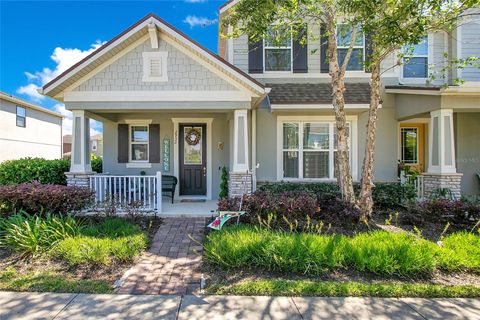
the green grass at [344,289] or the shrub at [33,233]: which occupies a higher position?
the shrub at [33,233]

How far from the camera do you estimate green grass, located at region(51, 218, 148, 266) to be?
4738 mm

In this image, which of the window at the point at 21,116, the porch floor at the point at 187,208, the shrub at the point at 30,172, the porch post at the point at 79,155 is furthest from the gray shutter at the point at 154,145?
the window at the point at 21,116

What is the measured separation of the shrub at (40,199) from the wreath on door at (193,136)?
436 cm

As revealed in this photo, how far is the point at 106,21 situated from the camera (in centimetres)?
1255

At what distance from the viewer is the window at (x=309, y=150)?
9625 mm

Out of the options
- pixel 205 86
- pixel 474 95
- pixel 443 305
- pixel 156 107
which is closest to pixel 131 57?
pixel 156 107

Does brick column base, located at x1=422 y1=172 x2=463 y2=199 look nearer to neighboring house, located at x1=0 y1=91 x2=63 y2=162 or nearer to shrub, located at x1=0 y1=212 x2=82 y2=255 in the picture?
shrub, located at x1=0 y1=212 x2=82 y2=255

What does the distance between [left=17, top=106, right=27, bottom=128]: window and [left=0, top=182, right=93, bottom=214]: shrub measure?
1511 centimetres

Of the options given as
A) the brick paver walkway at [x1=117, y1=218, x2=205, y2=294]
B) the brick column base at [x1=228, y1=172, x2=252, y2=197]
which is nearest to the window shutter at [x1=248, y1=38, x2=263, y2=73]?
the brick column base at [x1=228, y1=172, x2=252, y2=197]

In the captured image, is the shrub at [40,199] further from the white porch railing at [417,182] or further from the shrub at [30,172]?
the white porch railing at [417,182]

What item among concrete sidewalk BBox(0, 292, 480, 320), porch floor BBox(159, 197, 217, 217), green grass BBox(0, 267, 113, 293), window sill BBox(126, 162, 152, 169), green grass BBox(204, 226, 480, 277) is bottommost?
concrete sidewalk BBox(0, 292, 480, 320)

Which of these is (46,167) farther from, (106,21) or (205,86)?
(106,21)

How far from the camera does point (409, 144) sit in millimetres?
11219

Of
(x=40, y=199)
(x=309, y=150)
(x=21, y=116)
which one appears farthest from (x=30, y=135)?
(x=309, y=150)
